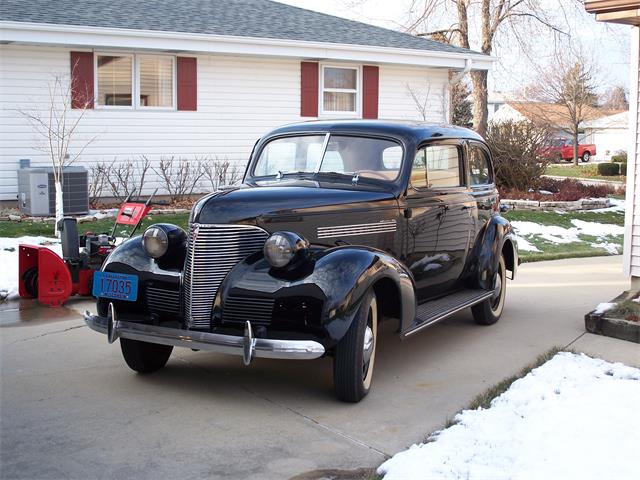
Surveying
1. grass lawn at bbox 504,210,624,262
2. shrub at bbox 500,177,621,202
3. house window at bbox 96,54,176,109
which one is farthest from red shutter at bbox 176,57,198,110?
shrub at bbox 500,177,621,202

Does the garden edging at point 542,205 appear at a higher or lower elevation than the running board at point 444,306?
higher

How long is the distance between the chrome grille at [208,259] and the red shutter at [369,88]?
13.6 meters

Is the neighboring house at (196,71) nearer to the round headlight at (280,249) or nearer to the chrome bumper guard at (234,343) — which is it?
the chrome bumper guard at (234,343)

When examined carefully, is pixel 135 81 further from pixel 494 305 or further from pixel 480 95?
pixel 480 95

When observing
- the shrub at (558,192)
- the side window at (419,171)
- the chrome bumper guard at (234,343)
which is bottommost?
the chrome bumper guard at (234,343)

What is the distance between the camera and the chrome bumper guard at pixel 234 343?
4.86 meters

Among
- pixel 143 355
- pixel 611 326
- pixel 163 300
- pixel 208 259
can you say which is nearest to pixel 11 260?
pixel 143 355

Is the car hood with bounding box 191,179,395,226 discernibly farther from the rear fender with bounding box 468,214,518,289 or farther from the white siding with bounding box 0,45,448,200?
the white siding with bounding box 0,45,448,200

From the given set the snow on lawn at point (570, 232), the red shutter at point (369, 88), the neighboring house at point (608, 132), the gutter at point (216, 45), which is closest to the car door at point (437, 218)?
the snow on lawn at point (570, 232)

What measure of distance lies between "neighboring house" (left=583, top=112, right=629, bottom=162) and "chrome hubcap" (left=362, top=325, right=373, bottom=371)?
59607 mm

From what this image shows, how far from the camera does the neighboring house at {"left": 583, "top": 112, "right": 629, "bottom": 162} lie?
61969mm

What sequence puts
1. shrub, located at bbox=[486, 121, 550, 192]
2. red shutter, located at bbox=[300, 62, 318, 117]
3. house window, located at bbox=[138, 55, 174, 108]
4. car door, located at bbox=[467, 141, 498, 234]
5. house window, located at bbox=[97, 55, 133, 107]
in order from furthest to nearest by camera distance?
shrub, located at bbox=[486, 121, 550, 192], red shutter, located at bbox=[300, 62, 318, 117], house window, located at bbox=[138, 55, 174, 108], house window, located at bbox=[97, 55, 133, 107], car door, located at bbox=[467, 141, 498, 234]

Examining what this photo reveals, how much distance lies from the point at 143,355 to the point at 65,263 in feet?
8.22

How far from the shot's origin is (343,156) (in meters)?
6.50
